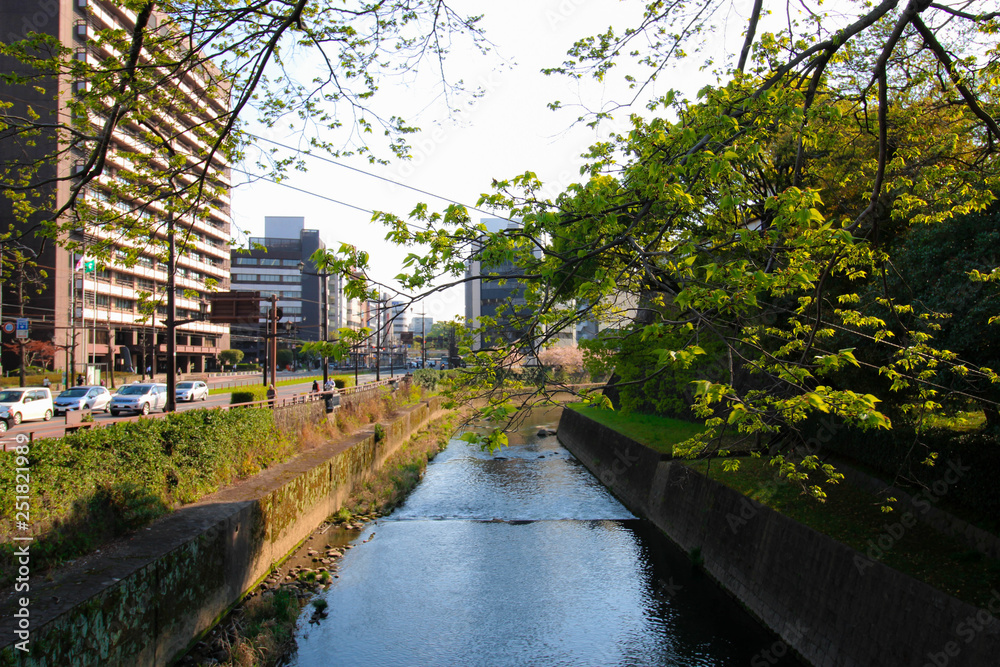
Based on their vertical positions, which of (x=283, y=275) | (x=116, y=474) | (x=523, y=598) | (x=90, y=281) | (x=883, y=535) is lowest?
(x=523, y=598)

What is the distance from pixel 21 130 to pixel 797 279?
7075mm

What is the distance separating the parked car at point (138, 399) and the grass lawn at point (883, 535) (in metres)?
23.5

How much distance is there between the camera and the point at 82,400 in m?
25.0

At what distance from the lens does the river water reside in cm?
899

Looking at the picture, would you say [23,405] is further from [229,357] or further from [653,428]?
[229,357]

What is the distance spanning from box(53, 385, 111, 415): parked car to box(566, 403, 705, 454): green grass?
19.9 meters

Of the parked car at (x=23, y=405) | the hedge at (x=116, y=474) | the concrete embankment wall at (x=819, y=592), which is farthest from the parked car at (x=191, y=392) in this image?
the concrete embankment wall at (x=819, y=592)

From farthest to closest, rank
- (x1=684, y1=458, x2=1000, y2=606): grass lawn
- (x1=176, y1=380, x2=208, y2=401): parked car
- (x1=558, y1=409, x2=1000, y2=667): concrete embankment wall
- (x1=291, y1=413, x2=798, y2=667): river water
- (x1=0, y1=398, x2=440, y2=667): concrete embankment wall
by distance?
1. (x1=176, y1=380, x2=208, y2=401): parked car
2. (x1=291, y1=413, x2=798, y2=667): river water
3. (x1=684, y1=458, x2=1000, y2=606): grass lawn
4. (x1=558, y1=409, x2=1000, y2=667): concrete embankment wall
5. (x1=0, y1=398, x2=440, y2=667): concrete embankment wall

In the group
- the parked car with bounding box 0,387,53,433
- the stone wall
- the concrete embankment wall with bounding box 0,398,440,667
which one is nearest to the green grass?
the stone wall

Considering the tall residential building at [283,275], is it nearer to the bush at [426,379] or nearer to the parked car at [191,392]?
the bush at [426,379]

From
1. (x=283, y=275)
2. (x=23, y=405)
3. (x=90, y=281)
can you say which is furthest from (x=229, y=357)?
(x=23, y=405)

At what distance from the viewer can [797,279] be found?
431cm

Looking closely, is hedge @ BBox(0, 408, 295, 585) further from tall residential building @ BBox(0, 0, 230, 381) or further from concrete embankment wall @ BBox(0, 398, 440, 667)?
tall residential building @ BBox(0, 0, 230, 381)

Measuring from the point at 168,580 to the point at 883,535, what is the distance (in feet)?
30.8
